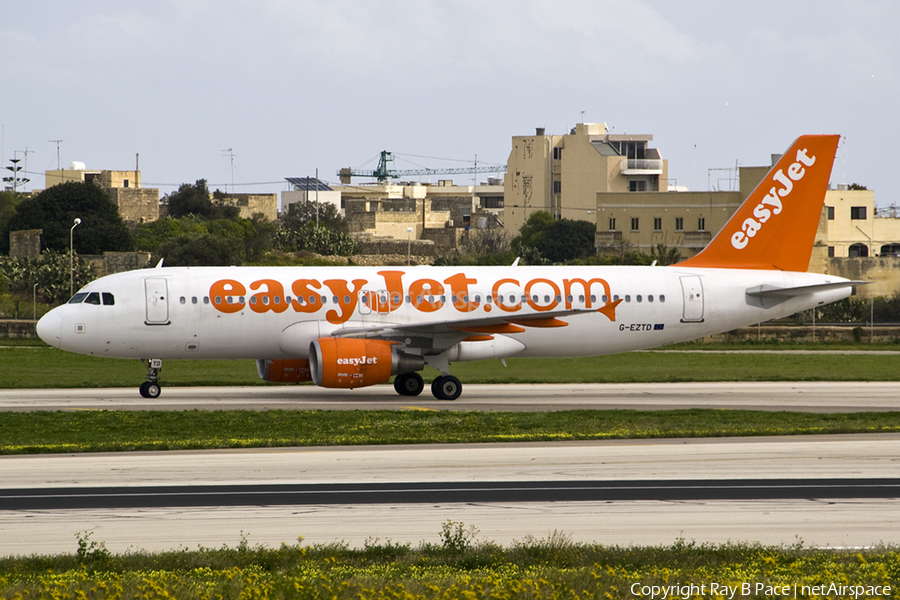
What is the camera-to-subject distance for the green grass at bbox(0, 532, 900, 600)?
1088 cm

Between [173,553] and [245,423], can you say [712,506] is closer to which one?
[173,553]

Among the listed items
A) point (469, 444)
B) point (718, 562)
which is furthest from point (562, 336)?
point (718, 562)

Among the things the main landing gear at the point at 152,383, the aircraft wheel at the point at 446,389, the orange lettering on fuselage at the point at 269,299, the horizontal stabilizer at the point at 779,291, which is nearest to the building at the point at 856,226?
the horizontal stabilizer at the point at 779,291

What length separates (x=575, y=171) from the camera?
461ft

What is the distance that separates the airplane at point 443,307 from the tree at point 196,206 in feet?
389

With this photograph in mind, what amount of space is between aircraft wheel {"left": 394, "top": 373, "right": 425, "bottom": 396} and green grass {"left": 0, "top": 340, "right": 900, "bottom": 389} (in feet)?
9.10

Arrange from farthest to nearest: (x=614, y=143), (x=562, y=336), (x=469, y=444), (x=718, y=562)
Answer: (x=614, y=143), (x=562, y=336), (x=469, y=444), (x=718, y=562)

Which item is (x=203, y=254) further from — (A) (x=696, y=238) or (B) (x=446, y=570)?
(B) (x=446, y=570)

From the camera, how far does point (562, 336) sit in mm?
33750

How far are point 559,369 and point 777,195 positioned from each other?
30.8ft

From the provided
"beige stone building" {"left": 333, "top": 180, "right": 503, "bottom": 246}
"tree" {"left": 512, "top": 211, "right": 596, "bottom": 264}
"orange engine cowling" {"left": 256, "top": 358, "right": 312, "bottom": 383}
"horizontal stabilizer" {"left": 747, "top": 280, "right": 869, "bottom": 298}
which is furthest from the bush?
"beige stone building" {"left": 333, "top": 180, "right": 503, "bottom": 246}

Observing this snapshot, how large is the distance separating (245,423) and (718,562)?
15601 mm

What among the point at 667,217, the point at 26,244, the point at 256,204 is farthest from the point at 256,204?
the point at 667,217

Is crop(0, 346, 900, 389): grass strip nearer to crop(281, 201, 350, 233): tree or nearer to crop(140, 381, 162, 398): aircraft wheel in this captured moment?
crop(140, 381, 162, 398): aircraft wheel
